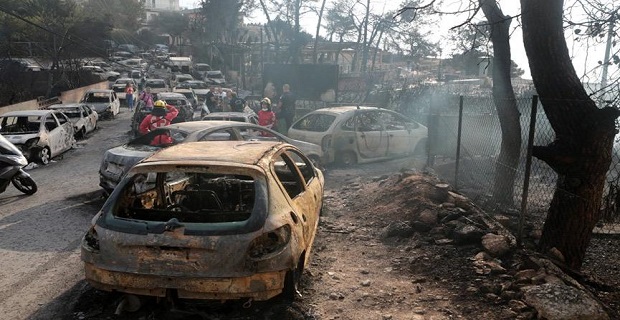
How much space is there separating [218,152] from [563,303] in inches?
126

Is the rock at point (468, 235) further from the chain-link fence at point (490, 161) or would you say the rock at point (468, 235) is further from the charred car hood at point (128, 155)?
the charred car hood at point (128, 155)

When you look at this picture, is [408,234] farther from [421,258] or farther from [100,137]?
[100,137]

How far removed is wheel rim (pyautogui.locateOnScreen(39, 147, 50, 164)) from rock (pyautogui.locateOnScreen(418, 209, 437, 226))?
10.3 m

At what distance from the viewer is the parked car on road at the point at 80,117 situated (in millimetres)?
17656

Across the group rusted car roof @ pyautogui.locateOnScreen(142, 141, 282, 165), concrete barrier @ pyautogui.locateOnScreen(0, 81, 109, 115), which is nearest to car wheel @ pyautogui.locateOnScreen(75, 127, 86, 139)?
concrete barrier @ pyautogui.locateOnScreen(0, 81, 109, 115)

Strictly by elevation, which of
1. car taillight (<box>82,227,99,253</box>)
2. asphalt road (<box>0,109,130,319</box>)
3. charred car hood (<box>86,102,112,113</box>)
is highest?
charred car hood (<box>86,102,112,113</box>)

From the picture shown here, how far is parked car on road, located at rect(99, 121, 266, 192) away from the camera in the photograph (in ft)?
25.3

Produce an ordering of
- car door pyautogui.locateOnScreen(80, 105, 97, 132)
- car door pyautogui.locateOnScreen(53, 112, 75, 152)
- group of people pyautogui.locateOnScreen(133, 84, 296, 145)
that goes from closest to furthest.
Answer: group of people pyautogui.locateOnScreen(133, 84, 296, 145) < car door pyautogui.locateOnScreen(53, 112, 75, 152) < car door pyautogui.locateOnScreen(80, 105, 97, 132)

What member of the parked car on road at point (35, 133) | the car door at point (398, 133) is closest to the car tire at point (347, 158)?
the car door at point (398, 133)

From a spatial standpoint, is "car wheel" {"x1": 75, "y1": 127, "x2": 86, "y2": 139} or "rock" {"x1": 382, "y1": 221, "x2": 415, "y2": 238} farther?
"car wheel" {"x1": 75, "y1": 127, "x2": 86, "y2": 139}

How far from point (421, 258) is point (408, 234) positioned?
0.86 m

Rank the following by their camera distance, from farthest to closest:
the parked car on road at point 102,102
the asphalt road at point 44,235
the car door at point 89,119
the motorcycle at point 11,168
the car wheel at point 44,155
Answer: the parked car on road at point 102,102
the car door at point 89,119
the car wheel at point 44,155
the motorcycle at point 11,168
the asphalt road at point 44,235

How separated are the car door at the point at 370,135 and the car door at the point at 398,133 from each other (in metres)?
0.18

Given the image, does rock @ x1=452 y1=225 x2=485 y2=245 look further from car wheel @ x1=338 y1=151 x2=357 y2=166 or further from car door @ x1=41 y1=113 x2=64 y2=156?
car door @ x1=41 y1=113 x2=64 y2=156
